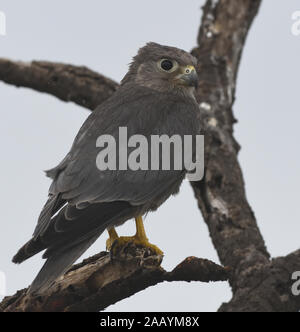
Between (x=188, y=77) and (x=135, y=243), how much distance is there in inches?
65.5

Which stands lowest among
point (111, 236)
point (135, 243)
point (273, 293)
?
point (273, 293)

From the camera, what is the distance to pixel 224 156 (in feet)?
24.0

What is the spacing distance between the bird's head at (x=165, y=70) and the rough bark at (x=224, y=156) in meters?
1.08

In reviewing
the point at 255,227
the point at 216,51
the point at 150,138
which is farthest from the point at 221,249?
the point at 216,51

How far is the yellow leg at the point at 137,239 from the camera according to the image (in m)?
5.52

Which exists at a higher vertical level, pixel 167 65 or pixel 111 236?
pixel 167 65

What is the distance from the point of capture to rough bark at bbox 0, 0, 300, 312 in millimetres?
5516

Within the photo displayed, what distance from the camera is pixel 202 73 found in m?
8.20

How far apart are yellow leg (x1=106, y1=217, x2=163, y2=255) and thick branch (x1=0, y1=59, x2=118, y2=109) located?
2335 millimetres

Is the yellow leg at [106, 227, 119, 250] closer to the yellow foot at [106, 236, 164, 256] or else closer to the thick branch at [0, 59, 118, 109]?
the yellow foot at [106, 236, 164, 256]

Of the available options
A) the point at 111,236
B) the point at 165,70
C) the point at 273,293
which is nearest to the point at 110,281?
the point at 111,236

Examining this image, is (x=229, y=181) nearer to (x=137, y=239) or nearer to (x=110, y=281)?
(x=137, y=239)
